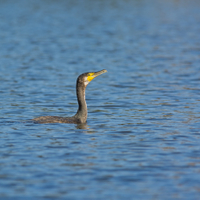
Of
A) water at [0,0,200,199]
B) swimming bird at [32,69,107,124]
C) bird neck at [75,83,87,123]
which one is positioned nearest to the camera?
water at [0,0,200,199]

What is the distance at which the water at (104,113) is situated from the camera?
880cm

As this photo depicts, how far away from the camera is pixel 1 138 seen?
11805 mm

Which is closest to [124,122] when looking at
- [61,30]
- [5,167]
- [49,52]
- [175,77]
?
[5,167]

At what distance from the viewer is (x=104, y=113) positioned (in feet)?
49.9

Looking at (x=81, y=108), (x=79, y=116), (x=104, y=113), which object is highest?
(x=81, y=108)

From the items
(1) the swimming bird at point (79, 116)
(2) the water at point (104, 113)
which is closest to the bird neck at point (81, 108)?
(1) the swimming bird at point (79, 116)

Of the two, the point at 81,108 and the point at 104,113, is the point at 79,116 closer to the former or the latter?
the point at 81,108

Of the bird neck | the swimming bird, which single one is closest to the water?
the swimming bird

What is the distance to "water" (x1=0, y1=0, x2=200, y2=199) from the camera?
880 centimetres

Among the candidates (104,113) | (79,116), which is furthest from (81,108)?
(104,113)

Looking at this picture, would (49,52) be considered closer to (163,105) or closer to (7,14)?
(163,105)

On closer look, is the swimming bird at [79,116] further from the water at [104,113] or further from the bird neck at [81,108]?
the water at [104,113]

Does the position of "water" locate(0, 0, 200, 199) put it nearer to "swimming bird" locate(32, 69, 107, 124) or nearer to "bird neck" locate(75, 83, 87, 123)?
"swimming bird" locate(32, 69, 107, 124)

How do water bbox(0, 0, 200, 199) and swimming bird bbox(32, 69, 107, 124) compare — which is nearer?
water bbox(0, 0, 200, 199)
